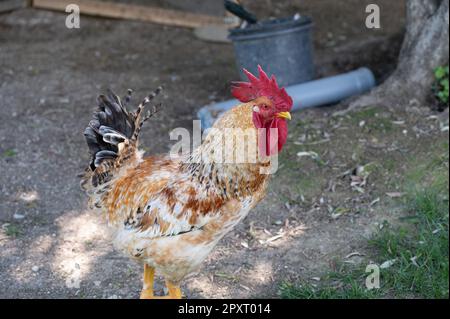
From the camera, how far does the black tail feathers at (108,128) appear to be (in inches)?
126

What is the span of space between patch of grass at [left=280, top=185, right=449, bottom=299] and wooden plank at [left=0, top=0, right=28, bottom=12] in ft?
21.1

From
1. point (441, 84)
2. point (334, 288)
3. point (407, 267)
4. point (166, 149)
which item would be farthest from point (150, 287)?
point (441, 84)

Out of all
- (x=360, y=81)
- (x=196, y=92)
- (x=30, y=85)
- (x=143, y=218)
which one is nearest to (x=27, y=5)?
(x=30, y=85)

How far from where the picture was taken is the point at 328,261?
13.3 feet

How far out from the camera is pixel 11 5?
8.66m

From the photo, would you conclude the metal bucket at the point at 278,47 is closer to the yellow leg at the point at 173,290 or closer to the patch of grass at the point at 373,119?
the patch of grass at the point at 373,119

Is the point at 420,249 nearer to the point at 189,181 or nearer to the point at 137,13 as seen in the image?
the point at 189,181

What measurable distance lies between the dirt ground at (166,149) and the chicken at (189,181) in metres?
0.82

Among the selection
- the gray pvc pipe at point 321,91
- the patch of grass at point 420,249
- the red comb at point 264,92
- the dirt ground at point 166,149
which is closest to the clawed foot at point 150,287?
the dirt ground at point 166,149

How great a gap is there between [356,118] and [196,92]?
72.5 inches

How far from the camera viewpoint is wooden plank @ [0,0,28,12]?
8.62 meters

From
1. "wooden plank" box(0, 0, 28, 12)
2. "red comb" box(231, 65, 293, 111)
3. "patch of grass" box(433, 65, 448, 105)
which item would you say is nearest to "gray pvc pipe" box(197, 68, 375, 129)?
"patch of grass" box(433, 65, 448, 105)

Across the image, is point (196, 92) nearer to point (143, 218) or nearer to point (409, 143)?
point (409, 143)

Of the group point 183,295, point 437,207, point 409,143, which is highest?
point 409,143
